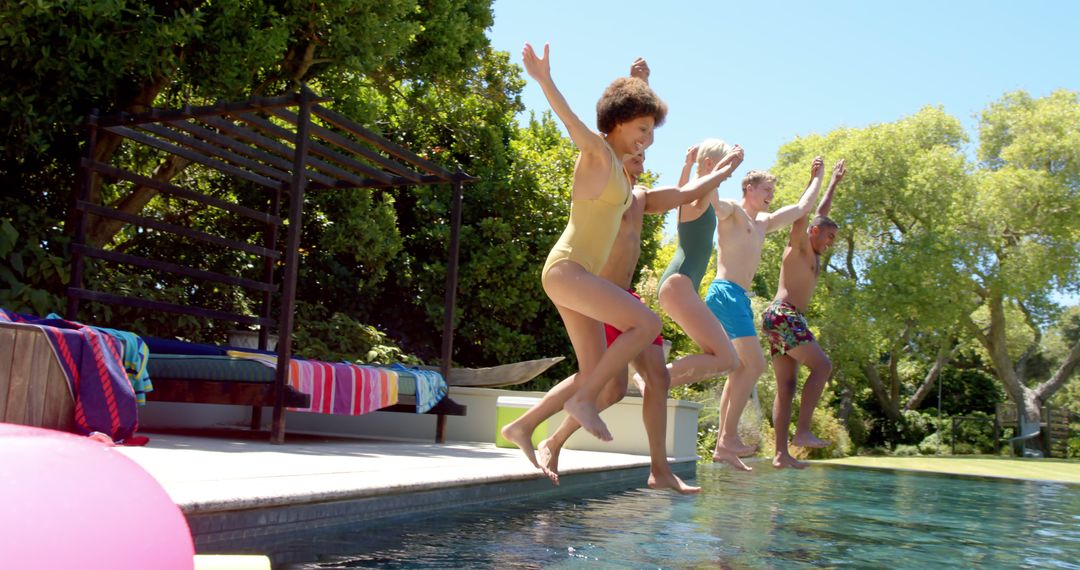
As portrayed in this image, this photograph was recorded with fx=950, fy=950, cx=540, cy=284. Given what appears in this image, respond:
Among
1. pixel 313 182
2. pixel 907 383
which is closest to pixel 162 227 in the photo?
pixel 313 182

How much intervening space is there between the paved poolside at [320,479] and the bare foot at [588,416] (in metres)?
1.35

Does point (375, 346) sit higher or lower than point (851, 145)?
lower

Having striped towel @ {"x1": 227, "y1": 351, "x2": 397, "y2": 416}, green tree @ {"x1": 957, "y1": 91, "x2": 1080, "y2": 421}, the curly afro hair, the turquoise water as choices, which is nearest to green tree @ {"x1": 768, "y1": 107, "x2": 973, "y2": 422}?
green tree @ {"x1": 957, "y1": 91, "x2": 1080, "y2": 421}

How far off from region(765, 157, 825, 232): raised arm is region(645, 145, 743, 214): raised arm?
1479 millimetres

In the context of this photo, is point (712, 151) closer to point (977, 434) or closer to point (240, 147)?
point (240, 147)

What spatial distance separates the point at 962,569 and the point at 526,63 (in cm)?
320

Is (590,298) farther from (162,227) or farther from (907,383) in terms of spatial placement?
(907,383)

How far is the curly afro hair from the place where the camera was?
4.31 meters

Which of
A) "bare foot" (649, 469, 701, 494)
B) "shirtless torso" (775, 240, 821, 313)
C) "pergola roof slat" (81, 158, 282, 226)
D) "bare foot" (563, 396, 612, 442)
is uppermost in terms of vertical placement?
"pergola roof slat" (81, 158, 282, 226)

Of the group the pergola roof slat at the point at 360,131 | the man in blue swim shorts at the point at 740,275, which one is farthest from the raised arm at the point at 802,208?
the pergola roof slat at the point at 360,131

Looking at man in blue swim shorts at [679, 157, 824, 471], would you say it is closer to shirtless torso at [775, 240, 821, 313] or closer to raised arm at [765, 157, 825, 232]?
raised arm at [765, 157, 825, 232]

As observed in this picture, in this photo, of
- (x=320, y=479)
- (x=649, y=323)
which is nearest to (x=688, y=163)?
(x=649, y=323)

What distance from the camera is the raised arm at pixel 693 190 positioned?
457 cm

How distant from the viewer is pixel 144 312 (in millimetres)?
11078
